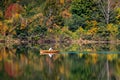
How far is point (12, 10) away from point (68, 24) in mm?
12170

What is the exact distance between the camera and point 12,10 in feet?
216

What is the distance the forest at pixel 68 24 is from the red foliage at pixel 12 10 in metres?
2.45

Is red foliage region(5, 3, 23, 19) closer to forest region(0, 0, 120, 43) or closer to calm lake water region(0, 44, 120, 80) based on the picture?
forest region(0, 0, 120, 43)

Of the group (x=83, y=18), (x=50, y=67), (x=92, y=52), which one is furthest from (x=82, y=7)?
(x=50, y=67)

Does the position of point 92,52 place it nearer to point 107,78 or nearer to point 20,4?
point 107,78

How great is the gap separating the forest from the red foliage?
8.03ft

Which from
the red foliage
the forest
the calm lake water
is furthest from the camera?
the red foliage

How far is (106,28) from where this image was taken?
5653 centimetres

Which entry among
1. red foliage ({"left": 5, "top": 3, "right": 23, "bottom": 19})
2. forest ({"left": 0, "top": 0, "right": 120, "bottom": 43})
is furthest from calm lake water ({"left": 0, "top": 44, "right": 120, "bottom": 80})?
red foliage ({"left": 5, "top": 3, "right": 23, "bottom": 19})

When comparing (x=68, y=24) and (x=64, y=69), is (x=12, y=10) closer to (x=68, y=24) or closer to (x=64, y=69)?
(x=68, y=24)

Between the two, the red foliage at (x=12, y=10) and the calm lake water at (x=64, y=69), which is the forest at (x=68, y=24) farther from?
the calm lake water at (x=64, y=69)

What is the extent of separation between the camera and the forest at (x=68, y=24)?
55.9 meters

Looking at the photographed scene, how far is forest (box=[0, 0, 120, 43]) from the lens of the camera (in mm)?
55938

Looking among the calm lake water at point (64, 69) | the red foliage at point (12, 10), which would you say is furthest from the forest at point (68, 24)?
the calm lake water at point (64, 69)
